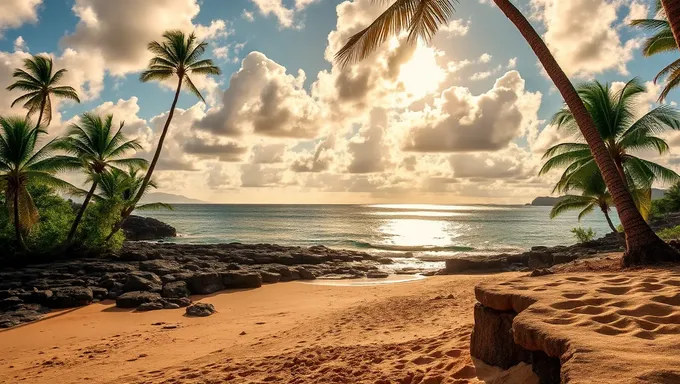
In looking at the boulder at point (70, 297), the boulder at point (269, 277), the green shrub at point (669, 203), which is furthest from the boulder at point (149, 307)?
the green shrub at point (669, 203)

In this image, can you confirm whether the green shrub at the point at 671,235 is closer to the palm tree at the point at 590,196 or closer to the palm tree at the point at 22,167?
the palm tree at the point at 590,196

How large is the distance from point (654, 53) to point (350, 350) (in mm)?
15740

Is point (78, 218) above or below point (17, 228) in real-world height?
above

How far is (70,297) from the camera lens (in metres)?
14.1

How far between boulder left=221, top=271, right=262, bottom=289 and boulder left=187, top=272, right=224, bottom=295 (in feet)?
1.45

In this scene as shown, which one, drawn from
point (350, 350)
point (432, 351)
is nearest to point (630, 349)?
point (432, 351)

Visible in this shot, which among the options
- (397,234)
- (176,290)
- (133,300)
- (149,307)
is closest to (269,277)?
(176,290)

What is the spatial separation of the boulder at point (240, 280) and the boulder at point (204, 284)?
440mm

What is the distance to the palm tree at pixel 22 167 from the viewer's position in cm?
1870

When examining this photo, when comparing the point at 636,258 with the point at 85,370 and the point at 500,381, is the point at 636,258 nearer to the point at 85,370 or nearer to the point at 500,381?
the point at 500,381

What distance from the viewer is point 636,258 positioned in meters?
7.38

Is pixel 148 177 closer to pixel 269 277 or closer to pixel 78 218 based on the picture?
pixel 78 218

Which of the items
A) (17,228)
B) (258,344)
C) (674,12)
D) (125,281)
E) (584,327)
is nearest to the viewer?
(584,327)

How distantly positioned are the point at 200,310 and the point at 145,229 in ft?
149
